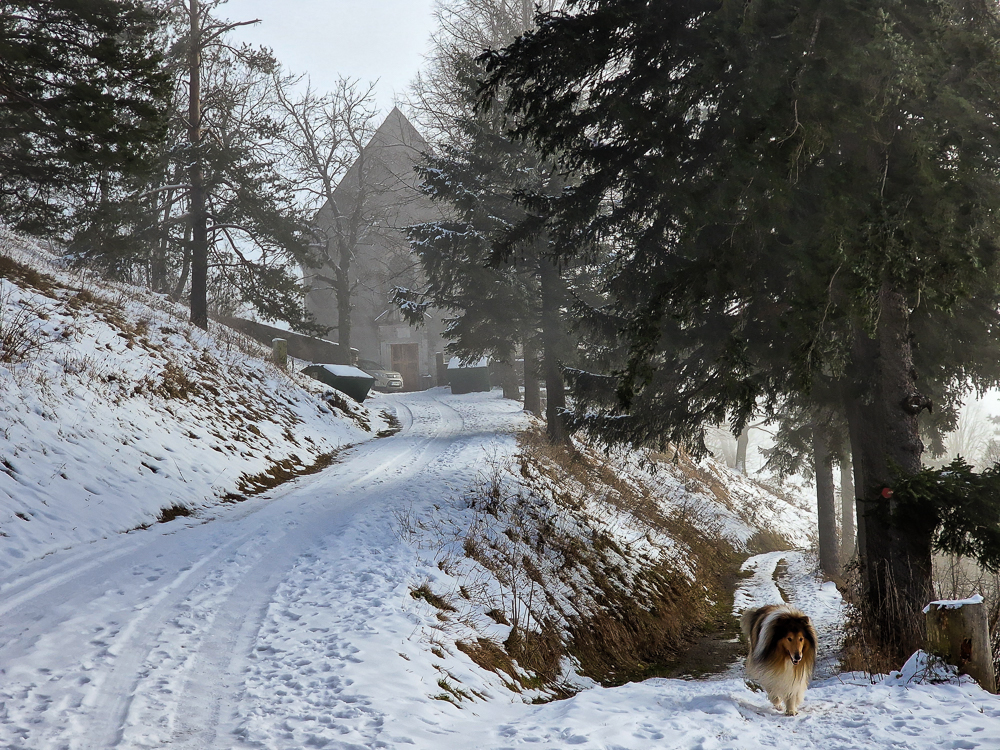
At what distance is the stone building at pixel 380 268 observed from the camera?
3919cm

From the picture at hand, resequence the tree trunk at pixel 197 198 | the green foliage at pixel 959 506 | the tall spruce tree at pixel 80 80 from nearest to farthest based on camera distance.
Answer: the green foliage at pixel 959 506
the tall spruce tree at pixel 80 80
the tree trunk at pixel 197 198

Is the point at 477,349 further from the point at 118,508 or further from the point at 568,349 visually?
the point at 118,508

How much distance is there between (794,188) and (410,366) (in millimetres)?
36321

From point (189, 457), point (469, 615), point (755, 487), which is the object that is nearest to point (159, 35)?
point (189, 457)

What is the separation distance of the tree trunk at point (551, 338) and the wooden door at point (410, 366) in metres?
24.3

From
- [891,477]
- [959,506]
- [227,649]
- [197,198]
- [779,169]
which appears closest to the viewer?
[227,649]

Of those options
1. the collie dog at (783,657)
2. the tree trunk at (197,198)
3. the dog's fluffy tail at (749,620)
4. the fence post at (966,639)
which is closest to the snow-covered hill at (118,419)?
the tree trunk at (197,198)

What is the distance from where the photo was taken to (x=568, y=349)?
692 inches

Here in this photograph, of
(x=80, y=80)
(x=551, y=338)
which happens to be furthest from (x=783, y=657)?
(x=551, y=338)

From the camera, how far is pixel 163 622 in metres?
5.39

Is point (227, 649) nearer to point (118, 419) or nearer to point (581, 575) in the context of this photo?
point (581, 575)

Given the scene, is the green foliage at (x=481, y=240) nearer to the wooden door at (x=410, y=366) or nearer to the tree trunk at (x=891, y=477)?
the tree trunk at (x=891, y=477)

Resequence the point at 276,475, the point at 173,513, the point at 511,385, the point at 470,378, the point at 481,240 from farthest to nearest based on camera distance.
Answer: the point at 470,378
the point at 511,385
the point at 481,240
the point at 276,475
the point at 173,513

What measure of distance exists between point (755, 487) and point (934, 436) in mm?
19928
